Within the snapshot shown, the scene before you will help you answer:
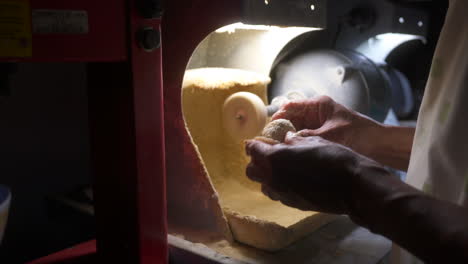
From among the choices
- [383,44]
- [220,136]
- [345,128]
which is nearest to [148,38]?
[345,128]

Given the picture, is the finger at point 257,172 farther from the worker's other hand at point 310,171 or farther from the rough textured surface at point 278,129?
the rough textured surface at point 278,129

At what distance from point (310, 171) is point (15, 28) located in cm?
48

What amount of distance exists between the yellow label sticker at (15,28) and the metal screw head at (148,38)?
18 centimetres

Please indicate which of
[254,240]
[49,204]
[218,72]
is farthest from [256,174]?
[49,204]

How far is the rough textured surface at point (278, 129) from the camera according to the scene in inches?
40.6

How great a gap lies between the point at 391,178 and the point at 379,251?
41 cm

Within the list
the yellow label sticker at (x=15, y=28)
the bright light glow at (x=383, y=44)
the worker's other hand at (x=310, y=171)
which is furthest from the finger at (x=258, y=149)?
the bright light glow at (x=383, y=44)

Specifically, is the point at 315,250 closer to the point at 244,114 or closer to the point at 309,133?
the point at 309,133

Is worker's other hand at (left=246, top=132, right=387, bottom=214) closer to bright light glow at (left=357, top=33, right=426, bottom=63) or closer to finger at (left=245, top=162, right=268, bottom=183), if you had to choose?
finger at (left=245, top=162, right=268, bottom=183)

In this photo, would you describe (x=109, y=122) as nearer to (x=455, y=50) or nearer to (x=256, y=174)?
(x=256, y=174)

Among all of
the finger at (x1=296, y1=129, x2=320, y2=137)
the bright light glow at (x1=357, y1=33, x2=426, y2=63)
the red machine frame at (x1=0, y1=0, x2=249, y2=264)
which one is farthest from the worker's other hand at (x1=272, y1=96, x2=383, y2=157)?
the bright light glow at (x1=357, y1=33, x2=426, y2=63)

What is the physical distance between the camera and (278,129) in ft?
3.43

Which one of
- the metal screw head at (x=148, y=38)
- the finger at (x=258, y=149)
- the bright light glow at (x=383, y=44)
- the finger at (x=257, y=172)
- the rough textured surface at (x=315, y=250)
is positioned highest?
the metal screw head at (x=148, y=38)

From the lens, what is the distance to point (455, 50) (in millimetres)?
767
